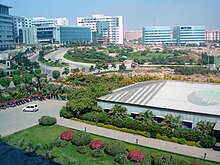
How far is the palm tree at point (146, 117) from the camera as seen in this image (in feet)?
59.0

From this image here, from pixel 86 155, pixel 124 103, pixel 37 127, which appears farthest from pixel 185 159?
pixel 37 127

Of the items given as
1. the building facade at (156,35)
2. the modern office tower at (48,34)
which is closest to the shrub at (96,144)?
the modern office tower at (48,34)

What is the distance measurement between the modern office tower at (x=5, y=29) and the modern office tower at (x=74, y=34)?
21517 millimetres

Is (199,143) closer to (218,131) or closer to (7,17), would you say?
(218,131)

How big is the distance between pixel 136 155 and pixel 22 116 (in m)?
12.1

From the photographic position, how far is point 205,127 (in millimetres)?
16297

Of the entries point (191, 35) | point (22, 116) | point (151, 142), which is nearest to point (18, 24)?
point (191, 35)

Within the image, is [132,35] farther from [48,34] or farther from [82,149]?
[82,149]

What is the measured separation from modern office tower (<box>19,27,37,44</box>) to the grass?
269ft

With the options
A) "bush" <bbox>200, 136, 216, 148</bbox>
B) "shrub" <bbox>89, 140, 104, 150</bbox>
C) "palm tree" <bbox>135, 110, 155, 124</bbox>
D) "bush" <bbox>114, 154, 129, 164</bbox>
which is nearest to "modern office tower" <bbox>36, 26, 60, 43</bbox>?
"palm tree" <bbox>135, 110, 155, 124</bbox>

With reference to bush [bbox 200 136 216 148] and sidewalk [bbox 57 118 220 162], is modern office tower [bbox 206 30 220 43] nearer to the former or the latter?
sidewalk [bbox 57 118 220 162]

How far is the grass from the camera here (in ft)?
45.5

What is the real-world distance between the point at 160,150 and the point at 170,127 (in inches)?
98.1

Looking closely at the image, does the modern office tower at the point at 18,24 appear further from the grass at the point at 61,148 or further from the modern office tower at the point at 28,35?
the grass at the point at 61,148
